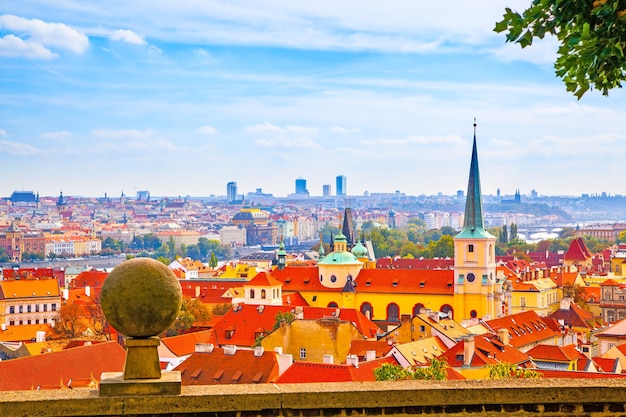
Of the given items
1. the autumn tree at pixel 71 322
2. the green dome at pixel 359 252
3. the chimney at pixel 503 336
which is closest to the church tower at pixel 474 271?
the chimney at pixel 503 336

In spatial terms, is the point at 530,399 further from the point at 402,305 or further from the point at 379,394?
the point at 402,305

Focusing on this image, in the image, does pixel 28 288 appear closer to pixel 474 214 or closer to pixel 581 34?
pixel 474 214

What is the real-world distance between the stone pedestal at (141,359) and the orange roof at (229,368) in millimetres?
23888

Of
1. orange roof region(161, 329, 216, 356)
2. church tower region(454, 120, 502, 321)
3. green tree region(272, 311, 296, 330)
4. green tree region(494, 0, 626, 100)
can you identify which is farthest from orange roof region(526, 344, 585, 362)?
green tree region(494, 0, 626, 100)

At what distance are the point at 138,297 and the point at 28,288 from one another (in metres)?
57.7

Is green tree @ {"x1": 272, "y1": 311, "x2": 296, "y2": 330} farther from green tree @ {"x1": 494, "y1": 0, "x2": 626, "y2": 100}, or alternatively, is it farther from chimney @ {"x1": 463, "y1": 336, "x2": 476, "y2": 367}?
green tree @ {"x1": 494, "y1": 0, "x2": 626, "y2": 100}

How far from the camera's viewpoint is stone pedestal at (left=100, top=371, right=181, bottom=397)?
550 cm

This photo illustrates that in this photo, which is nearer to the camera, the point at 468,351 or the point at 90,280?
the point at 468,351

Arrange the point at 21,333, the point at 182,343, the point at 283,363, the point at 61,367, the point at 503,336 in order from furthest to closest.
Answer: the point at 21,333 < the point at 503,336 < the point at 182,343 < the point at 283,363 < the point at 61,367

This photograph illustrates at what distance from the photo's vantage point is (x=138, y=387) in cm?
552

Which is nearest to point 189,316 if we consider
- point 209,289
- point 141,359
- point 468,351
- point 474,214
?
point 209,289

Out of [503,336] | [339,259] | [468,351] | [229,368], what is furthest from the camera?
[339,259]

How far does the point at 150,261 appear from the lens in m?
5.61

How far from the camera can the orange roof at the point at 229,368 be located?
29906 mm
